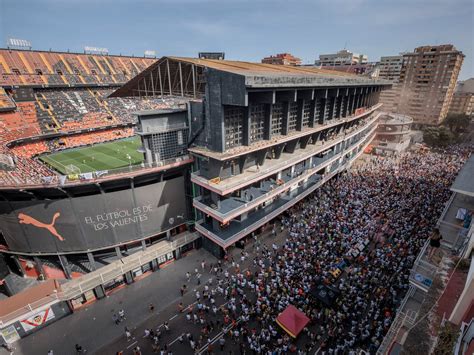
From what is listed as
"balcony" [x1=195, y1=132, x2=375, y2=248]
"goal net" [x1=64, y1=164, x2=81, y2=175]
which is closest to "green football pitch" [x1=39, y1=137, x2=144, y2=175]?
"goal net" [x1=64, y1=164, x2=81, y2=175]

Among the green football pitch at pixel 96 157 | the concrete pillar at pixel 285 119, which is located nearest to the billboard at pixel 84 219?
the concrete pillar at pixel 285 119

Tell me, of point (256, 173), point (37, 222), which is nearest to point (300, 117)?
point (256, 173)

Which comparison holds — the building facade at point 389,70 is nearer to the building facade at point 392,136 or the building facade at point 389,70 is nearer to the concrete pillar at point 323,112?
the building facade at point 392,136

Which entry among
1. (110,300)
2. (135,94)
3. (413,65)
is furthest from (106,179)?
(413,65)

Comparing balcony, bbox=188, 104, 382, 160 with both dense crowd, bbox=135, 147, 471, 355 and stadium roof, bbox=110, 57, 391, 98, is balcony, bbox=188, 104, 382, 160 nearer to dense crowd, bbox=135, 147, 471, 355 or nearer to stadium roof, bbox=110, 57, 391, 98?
stadium roof, bbox=110, 57, 391, 98

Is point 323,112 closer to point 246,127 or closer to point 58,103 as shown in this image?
point 246,127
